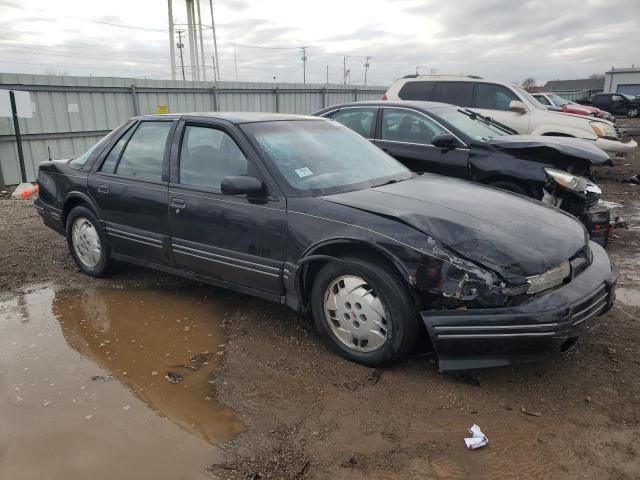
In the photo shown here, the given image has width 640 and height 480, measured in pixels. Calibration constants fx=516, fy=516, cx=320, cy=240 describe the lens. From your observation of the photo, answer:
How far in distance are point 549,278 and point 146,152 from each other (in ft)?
11.2

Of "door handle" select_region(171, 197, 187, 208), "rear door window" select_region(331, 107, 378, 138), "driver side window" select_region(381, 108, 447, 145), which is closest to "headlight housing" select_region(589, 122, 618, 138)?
"driver side window" select_region(381, 108, 447, 145)

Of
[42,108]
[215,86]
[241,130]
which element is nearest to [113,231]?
[241,130]

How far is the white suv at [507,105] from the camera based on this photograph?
9281mm

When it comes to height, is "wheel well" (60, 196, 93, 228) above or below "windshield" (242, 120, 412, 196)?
below

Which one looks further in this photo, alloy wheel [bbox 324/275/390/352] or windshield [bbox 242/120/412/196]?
windshield [bbox 242/120/412/196]

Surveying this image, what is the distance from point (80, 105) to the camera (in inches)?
452

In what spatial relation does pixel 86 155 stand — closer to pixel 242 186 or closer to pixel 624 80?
pixel 242 186

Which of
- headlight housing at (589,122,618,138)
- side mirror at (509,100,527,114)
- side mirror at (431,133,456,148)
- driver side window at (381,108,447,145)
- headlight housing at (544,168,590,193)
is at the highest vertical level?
side mirror at (509,100,527,114)

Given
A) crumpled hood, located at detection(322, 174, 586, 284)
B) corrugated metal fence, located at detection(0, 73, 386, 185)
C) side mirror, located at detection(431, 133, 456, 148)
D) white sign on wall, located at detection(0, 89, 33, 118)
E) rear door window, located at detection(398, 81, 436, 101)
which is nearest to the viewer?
crumpled hood, located at detection(322, 174, 586, 284)

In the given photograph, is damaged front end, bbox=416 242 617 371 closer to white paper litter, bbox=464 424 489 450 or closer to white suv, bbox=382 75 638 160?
white paper litter, bbox=464 424 489 450

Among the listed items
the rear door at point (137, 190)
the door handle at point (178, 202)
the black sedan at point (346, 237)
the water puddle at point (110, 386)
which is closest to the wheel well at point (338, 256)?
the black sedan at point (346, 237)

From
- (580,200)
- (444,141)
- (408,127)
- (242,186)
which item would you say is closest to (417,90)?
(408,127)

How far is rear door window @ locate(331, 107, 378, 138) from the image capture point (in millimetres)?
6949

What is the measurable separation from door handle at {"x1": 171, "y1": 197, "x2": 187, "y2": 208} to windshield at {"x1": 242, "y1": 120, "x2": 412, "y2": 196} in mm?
779
